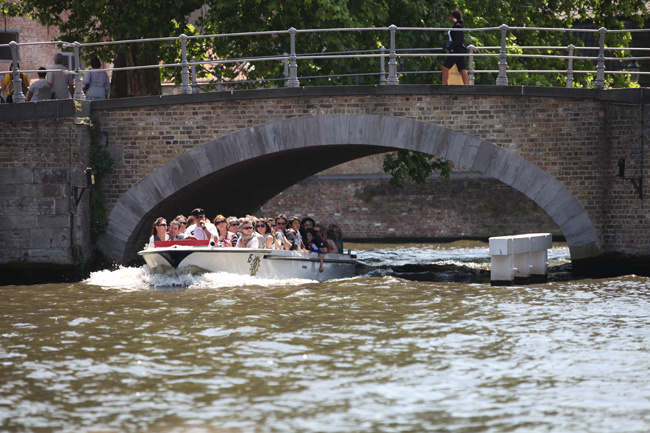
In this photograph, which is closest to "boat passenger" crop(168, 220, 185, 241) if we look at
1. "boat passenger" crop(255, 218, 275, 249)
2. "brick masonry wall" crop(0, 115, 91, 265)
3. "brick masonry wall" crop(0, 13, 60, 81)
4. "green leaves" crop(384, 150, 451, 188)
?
"boat passenger" crop(255, 218, 275, 249)

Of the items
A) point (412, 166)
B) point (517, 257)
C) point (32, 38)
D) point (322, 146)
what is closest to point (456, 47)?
point (322, 146)

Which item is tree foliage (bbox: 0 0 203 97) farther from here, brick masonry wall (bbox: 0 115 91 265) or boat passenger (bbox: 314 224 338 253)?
boat passenger (bbox: 314 224 338 253)

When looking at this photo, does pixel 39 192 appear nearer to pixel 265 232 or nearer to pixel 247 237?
pixel 247 237

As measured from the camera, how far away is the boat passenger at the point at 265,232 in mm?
15609

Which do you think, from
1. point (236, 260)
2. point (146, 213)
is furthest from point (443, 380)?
point (146, 213)

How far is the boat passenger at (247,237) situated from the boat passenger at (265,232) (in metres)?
0.18

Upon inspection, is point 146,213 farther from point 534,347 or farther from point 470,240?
point 470,240

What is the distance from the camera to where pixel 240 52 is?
20.9 metres

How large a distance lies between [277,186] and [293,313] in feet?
35.2

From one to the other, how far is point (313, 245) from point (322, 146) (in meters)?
1.87

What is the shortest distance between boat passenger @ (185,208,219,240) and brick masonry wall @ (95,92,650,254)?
1.69m

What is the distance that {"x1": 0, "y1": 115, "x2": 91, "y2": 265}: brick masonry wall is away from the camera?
1636 cm

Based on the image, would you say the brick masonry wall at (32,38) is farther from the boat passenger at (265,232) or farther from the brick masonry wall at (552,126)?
the boat passenger at (265,232)

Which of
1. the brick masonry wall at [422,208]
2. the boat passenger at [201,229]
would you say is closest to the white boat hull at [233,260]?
the boat passenger at [201,229]
